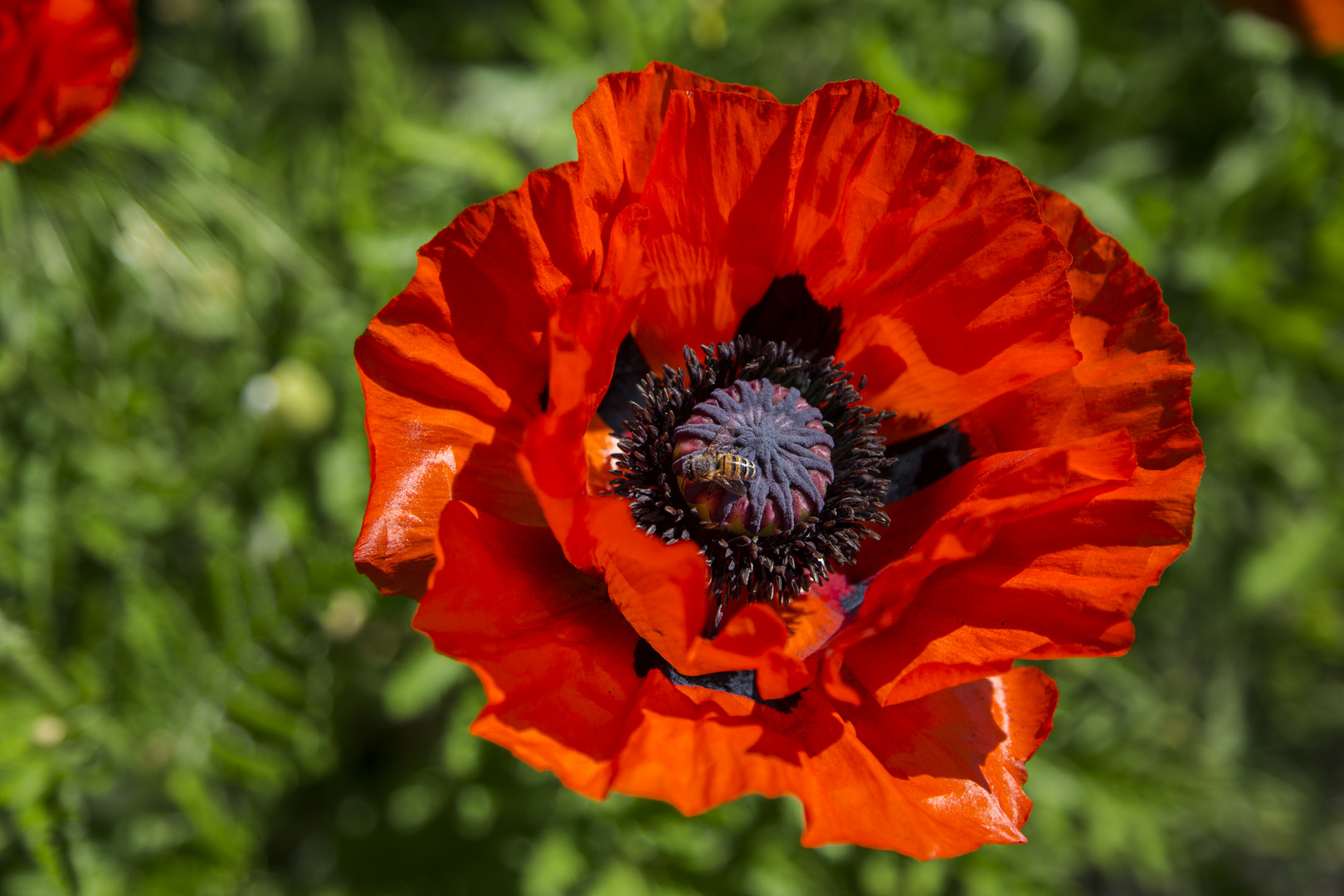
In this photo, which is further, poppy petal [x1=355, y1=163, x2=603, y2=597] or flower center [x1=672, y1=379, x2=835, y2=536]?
flower center [x1=672, y1=379, x2=835, y2=536]

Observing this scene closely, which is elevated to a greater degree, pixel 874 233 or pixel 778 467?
pixel 874 233

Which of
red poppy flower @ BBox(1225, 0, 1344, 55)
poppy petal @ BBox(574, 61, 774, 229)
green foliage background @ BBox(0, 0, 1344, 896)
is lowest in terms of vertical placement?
green foliage background @ BBox(0, 0, 1344, 896)

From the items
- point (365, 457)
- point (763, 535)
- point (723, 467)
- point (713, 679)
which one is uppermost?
point (723, 467)

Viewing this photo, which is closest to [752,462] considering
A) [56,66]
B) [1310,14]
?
[56,66]

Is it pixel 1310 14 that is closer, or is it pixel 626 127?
pixel 626 127

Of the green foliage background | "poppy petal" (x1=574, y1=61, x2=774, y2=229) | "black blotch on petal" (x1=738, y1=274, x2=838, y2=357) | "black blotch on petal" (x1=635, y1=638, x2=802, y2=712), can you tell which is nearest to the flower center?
"black blotch on petal" (x1=738, y1=274, x2=838, y2=357)

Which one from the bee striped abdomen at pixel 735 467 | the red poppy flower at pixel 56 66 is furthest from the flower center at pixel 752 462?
the red poppy flower at pixel 56 66

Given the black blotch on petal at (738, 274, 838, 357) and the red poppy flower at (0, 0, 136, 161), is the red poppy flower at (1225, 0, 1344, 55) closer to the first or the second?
the black blotch on petal at (738, 274, 838, 357)

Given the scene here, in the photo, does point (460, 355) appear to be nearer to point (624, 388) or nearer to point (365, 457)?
point (624, 388)
